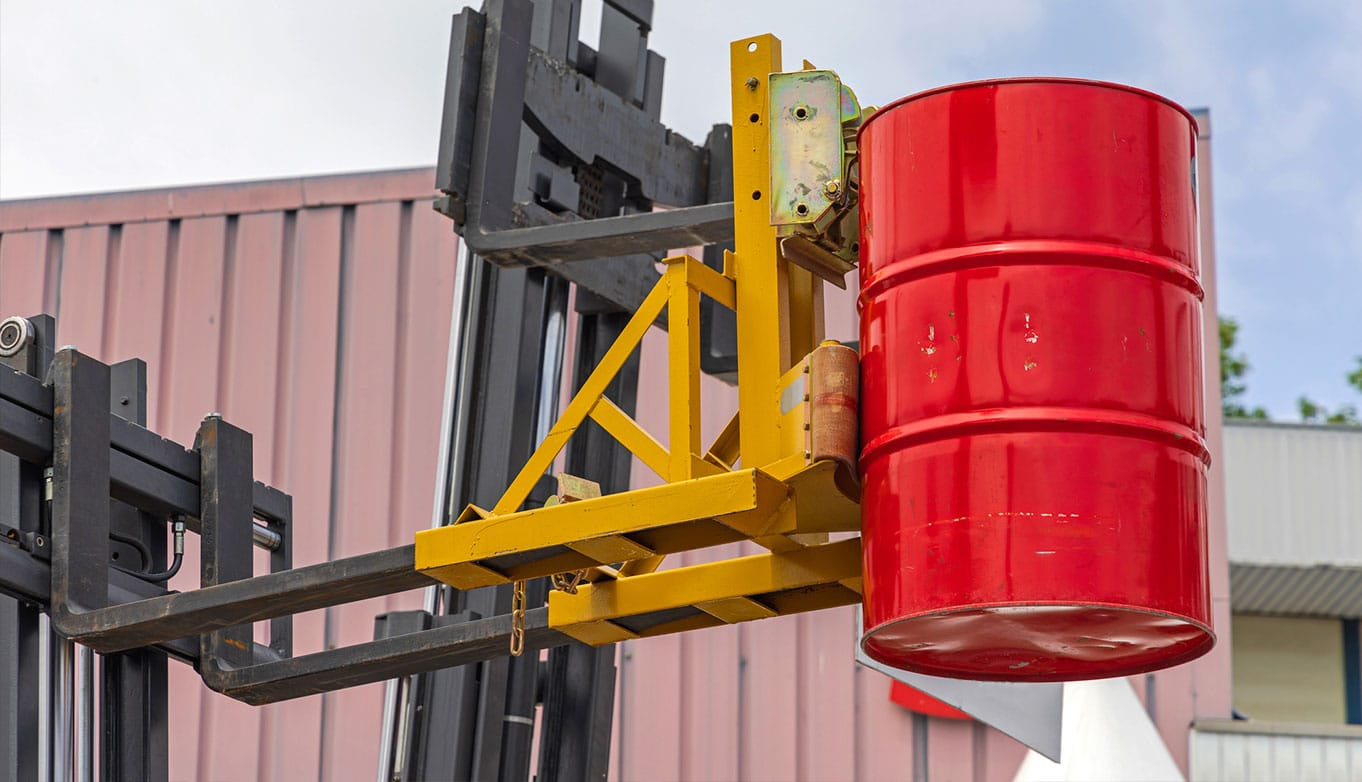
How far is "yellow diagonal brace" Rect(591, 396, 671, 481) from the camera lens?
5.29 meters

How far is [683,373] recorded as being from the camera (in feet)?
17.3

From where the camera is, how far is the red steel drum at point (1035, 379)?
466 centimetres

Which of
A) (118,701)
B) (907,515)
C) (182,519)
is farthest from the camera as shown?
(182,519)

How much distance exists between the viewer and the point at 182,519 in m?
6.81

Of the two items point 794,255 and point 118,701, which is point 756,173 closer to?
point 794,255

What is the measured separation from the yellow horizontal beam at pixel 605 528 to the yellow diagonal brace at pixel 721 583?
0.97 ft

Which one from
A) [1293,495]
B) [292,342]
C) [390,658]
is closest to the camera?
[390,658]

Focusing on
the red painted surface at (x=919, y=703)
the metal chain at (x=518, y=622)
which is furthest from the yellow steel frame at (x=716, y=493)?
the red painted surface at (x=919, y=703)

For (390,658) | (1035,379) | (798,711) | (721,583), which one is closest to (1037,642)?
(1035,379)

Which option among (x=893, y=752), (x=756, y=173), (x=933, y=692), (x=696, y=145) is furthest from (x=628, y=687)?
(x=756, y=173)

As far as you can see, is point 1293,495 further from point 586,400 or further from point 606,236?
point 586,400

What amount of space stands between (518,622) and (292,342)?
467 inches

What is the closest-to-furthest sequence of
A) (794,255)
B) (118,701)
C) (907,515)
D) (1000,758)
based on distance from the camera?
(907,515) < (794,255) < (118,701) < (1000,758)

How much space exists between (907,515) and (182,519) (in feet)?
9.69
